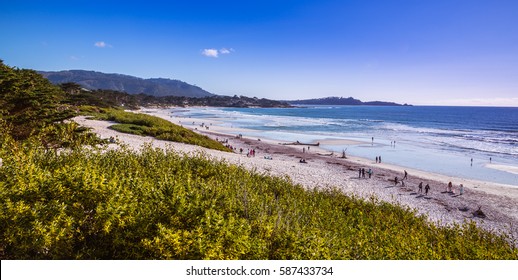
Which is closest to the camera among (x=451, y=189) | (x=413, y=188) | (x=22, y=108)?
(x=22, y=108)

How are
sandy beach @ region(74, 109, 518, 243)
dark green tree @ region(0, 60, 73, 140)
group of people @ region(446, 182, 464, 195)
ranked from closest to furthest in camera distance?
dark green tree @ region(0, 60, 73, 140), sandy beach @ region(74, 109, 518, 243), group of people @ region(446, 182, 464, 195)

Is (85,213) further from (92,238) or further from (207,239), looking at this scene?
(207,239)

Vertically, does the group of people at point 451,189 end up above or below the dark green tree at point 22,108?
below

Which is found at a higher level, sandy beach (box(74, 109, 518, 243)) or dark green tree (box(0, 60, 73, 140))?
dark green tree (box(0, 60, 73, 140))

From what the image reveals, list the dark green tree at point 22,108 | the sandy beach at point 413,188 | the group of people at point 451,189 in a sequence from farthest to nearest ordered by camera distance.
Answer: the group of people at point 451,189, the sandy beach at point 413,188, the dark green tree at point 22,108

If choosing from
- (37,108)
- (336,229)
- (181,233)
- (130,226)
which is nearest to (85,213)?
(130,226)

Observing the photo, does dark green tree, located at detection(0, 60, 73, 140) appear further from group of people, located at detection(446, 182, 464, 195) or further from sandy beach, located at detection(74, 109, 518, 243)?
group of people, located at detection(446, 182, 464, 195)

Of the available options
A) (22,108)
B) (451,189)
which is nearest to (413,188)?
(451,189)

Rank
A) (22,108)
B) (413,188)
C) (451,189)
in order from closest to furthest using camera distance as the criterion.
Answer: (22,108), (451,189), (413,188)

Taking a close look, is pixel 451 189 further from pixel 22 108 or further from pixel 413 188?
pixel 22 108

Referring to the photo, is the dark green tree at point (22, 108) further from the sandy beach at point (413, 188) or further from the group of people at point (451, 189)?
the group of people at point (451, 189)

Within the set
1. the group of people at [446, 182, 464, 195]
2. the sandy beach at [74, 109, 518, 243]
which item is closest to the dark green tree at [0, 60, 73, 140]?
the sandy beach at [74, 109, 518, 243]

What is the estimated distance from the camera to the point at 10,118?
52.3ft

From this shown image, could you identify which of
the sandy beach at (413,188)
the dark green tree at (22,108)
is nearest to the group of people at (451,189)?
Answer: the sandy beach at (413,188)
